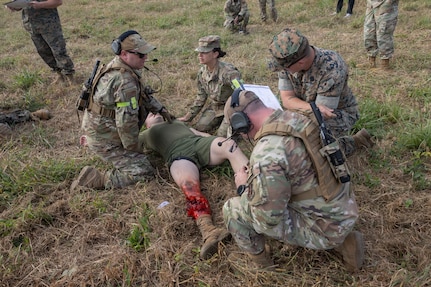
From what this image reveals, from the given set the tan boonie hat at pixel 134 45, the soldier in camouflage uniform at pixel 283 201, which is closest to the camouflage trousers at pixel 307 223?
the soldier in camouflage uniform at pixel 283 201

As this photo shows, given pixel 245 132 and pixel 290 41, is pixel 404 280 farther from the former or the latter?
pixel 290 41

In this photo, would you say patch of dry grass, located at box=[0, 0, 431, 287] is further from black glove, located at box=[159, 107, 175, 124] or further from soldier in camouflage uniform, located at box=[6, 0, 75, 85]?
black glove, located at box=[159, 107, 175, 124]

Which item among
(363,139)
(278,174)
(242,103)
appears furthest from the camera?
(363,139)

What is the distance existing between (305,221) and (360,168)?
1.56 meters

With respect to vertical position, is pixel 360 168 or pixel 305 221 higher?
pixel 305 221

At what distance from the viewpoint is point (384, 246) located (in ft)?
8.65

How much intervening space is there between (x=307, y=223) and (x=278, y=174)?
1.67 feet

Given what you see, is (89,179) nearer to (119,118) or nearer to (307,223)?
(119,118)

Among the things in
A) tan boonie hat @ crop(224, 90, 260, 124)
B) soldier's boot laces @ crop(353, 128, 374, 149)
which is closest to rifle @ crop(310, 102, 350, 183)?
tan boonie hat @ crop(224, 90, 260, 124)

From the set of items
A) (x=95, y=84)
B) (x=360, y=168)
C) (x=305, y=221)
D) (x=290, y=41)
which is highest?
(x=290, y=41)

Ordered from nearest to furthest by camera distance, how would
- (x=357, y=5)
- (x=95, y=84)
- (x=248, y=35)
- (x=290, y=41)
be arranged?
(x=290, y=41) < (x=95, y=84) < (x=248, y=35) < (x=357, y=5)

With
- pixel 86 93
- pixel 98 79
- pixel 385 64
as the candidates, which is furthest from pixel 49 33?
pixel 385 64

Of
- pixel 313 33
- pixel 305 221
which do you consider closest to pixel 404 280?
pixel 305 221

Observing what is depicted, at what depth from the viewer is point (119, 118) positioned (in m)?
3.40
